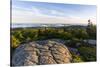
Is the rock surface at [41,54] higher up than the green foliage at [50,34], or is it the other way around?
the green foliage at [50,34]

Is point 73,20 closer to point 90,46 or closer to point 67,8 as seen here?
point 67,8

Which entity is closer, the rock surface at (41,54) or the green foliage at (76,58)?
the rock surface at (41,54)

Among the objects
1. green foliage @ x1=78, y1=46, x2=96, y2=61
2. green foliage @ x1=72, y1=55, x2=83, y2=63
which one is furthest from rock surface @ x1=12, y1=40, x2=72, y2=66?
green foliage @ x1=78, y1=46, x2=96, y2=61

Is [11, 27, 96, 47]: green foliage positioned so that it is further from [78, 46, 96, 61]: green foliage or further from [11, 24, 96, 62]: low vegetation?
[78, 46, 96, 61]: green foliage

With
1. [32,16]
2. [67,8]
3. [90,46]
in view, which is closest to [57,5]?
[67,8]

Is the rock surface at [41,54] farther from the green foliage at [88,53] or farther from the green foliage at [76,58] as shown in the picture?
the green foliage at [88,53]

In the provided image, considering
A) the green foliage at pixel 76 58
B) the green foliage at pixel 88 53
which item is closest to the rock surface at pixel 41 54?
the green foliage at pixel 76 58
